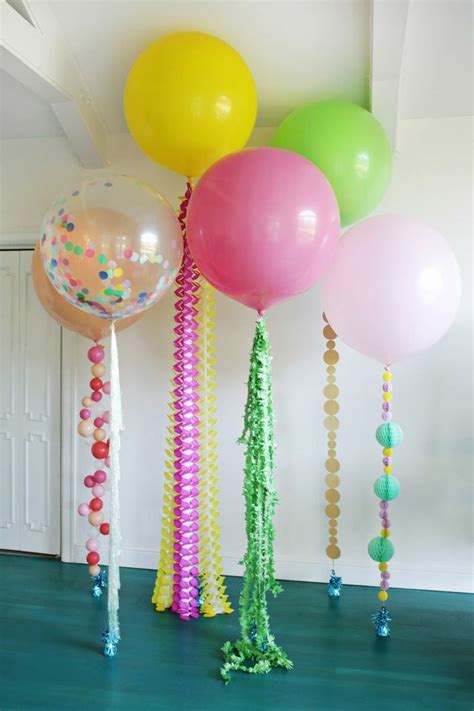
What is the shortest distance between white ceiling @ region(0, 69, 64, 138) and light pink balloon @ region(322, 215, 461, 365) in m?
1.78


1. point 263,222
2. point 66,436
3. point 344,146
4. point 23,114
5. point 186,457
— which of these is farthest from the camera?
point 66,436

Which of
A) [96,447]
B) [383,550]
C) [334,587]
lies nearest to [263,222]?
[96,447]

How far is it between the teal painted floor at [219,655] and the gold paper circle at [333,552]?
191 mm

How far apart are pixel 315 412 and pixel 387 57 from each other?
1.66 meters

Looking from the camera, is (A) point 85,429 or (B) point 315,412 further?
(B) point 315,412

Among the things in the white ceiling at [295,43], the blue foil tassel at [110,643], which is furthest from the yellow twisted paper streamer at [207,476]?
the white ceiling at [295,43]

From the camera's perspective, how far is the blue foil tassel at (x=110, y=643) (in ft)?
7.57

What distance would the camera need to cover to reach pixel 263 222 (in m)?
1.91

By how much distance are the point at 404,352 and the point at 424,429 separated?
29.1 inches

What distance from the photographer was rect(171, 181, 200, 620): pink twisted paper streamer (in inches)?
103

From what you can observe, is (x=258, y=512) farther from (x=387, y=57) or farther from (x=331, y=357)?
(x=387, y=57)

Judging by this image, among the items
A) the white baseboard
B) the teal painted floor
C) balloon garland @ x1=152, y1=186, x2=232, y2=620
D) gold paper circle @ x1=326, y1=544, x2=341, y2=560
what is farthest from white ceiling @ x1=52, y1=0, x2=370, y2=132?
the teal painted floor

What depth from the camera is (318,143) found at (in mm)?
2396

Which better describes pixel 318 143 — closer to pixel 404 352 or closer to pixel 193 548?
pixel 404 352
